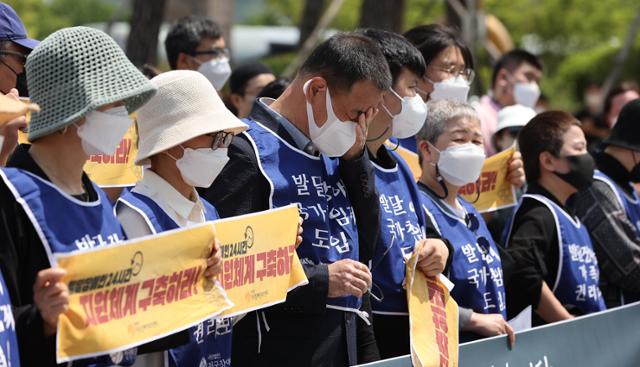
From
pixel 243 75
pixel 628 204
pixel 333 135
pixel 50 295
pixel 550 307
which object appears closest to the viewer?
pixel 50 295

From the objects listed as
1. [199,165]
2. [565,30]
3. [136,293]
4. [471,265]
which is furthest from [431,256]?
[565,30]

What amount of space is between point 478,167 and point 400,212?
723 millimetres

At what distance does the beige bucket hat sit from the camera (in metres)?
4.01

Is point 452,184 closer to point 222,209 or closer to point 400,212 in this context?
point 400,212

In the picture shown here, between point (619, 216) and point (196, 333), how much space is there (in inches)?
142

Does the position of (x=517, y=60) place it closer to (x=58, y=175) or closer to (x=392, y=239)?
(x=392, y=239)

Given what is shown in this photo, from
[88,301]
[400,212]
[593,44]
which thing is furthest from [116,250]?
[593,44]

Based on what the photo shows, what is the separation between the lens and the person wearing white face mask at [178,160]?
13.0ft

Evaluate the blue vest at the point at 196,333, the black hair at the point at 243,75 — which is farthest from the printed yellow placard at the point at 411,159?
the black hair at the point at 243,75

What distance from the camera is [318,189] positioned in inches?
180

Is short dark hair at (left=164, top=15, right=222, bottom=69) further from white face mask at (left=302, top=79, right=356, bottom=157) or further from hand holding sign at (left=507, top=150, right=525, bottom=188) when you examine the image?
white face mask at (left=302, top=79, right=356, bottom=157)

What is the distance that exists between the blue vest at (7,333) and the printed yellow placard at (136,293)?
14 cm

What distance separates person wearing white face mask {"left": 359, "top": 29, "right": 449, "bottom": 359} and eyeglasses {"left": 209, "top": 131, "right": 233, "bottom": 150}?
1114 millimetres

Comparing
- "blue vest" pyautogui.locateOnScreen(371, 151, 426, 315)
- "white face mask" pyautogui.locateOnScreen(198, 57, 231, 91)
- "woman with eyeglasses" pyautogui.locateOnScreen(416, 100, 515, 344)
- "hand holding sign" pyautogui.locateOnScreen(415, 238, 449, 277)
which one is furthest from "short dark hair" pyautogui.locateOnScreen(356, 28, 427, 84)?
"white face mask" pyautogui.locateOnScreen(198, 57, 231, 91)
